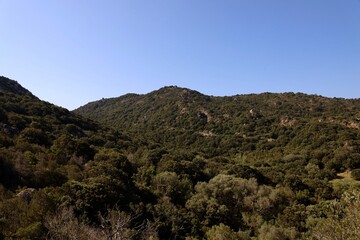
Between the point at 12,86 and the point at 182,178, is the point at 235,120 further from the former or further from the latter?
the point at 12,86

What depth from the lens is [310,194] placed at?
47.8 m

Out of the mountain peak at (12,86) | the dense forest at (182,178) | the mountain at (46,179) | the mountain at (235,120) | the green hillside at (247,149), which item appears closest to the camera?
the mountain at (46,179)

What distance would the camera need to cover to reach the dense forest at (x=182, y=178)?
23.3 m

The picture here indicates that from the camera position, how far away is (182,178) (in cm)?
4547

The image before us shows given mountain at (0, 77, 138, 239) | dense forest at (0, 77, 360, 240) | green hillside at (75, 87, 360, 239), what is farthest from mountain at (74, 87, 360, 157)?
mountain at (0, 77, 138, 239)

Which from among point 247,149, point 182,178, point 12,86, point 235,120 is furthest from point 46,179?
point 235,120

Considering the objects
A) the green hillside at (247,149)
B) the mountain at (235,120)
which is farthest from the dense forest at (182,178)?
the mountain at (235,120)

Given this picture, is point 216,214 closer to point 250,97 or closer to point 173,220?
point 173,220

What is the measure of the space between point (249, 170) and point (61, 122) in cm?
3540

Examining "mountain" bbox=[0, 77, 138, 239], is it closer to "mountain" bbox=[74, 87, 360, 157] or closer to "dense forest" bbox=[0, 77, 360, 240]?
"dense forest" bbox=[0, 77, 360, 240]

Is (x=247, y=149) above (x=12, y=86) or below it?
below

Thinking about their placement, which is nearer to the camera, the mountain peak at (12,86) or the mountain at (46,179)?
the mountain at (46,179)

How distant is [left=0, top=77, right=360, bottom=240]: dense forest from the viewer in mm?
23297

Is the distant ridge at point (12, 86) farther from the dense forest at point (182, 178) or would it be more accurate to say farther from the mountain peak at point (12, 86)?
the dense forest at point (182, 178)
